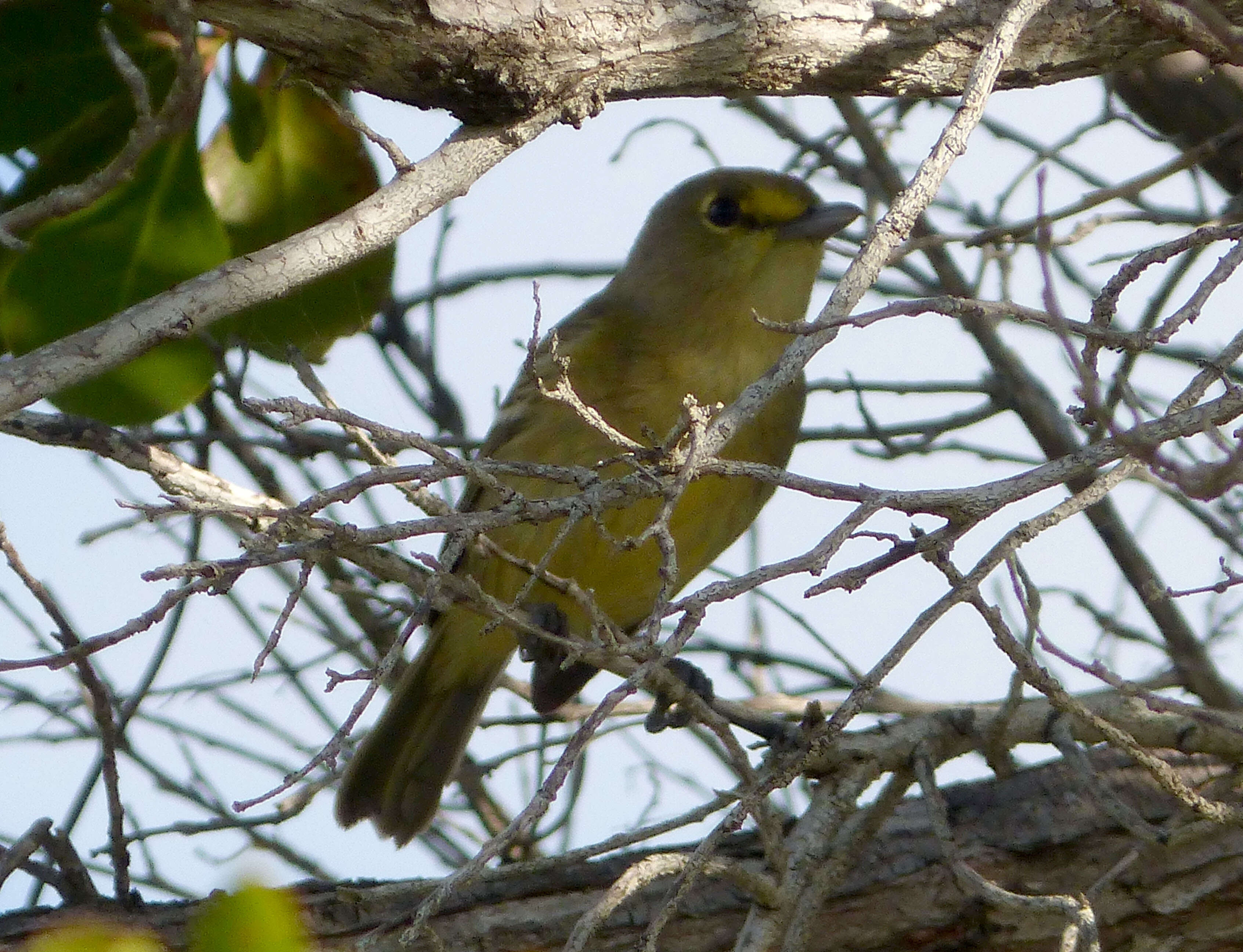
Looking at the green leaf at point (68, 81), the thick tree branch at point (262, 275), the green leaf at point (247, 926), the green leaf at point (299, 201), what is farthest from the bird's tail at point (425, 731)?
the green leaf at point (247, 926)

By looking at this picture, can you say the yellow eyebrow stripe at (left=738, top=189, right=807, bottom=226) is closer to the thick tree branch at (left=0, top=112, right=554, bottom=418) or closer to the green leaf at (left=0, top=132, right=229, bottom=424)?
the green leaf at (left=0, top=132, right=229, bottom=424)

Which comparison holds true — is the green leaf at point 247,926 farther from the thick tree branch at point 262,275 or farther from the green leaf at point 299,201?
the green leaf at point 299,201

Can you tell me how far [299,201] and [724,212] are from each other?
153 cm

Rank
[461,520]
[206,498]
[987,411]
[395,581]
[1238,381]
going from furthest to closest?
[987,411], [1238,381], [395,581], [206,498], [461,520]

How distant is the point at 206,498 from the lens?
2.62m

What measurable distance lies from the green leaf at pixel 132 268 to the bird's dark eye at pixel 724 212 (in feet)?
5.69

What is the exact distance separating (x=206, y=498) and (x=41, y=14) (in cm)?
179

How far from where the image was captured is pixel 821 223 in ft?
15.5

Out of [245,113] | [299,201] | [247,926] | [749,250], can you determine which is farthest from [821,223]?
[247,926]

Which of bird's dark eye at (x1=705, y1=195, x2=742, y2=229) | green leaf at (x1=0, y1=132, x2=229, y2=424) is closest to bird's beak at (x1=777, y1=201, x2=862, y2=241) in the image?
bird's dark eye at (x1=705, y1=195, x2=742, y2=229)

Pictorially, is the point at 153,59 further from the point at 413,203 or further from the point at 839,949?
the point at 839,949

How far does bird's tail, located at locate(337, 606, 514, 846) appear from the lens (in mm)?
4984

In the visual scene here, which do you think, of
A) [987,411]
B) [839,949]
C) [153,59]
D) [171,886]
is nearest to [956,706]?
[839,949]

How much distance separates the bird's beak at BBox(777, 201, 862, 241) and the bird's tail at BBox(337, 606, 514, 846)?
1.60 metres
